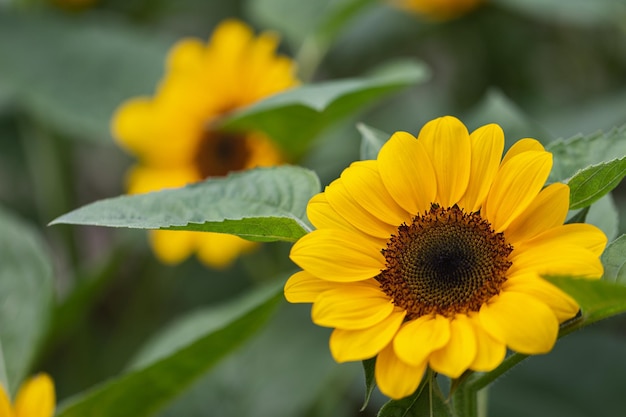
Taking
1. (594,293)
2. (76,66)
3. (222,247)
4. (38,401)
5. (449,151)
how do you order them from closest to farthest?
(594,293) → (449,151) → (38,401) → (222,247) → (76,66)

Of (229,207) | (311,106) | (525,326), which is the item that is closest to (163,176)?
(311,106)

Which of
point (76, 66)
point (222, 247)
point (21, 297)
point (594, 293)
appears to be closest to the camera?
point (594, 293)

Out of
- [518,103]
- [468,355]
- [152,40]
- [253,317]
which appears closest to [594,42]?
[518,103]

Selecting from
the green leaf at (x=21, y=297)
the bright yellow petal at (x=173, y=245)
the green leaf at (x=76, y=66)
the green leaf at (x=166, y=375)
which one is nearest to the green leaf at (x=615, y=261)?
the green leaf at (x=166, y=375)

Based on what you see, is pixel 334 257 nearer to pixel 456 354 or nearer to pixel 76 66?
pixel 456 354

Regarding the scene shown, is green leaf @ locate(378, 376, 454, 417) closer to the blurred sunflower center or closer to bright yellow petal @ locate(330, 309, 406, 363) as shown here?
bright yellow petal @ locate(330, 309, 406, 363)

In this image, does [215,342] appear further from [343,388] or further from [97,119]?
[97,119]
